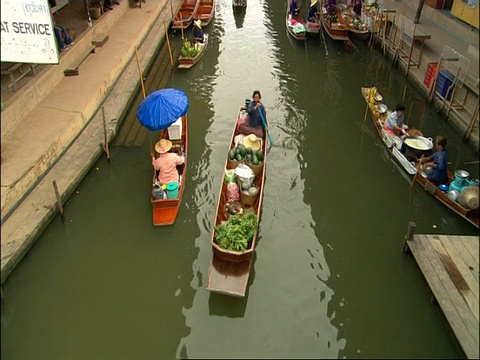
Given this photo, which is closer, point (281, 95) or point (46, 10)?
point (46, 10)

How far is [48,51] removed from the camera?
9836 millimetres

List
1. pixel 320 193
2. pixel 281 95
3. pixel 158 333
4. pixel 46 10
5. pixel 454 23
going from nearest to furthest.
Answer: pixel 158 333, pixel 46 10, pixel 320 193, pixel 281 95, pixel 454 23

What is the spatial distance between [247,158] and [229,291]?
3629 mm

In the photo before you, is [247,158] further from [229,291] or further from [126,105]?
[126,105]

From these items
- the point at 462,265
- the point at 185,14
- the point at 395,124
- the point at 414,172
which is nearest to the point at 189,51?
the point at 185,14

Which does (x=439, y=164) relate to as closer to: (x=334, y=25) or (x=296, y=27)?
(x=334, y=25)

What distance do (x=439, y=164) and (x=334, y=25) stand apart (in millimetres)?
11127

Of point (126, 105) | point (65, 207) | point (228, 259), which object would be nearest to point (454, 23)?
point (126, 105)

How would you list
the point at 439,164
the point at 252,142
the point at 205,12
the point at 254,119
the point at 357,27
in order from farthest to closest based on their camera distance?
the point at 205,12 → the point at 357,27 → the point at 254,119 → the point at 252,142 → the point at 439,164

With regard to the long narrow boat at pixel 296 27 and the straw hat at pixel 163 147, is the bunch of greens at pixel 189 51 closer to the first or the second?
the long narrow boat at pixel 296 27

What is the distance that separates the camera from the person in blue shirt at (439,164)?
9.59 meters

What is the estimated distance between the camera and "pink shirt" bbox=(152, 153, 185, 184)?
9.53m

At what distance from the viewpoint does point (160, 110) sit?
31.2 ft

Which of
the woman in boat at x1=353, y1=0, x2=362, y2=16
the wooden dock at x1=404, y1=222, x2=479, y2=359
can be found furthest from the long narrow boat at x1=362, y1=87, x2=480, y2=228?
the woman in boat at x1=353, y1=0, x2=362, y2=16
